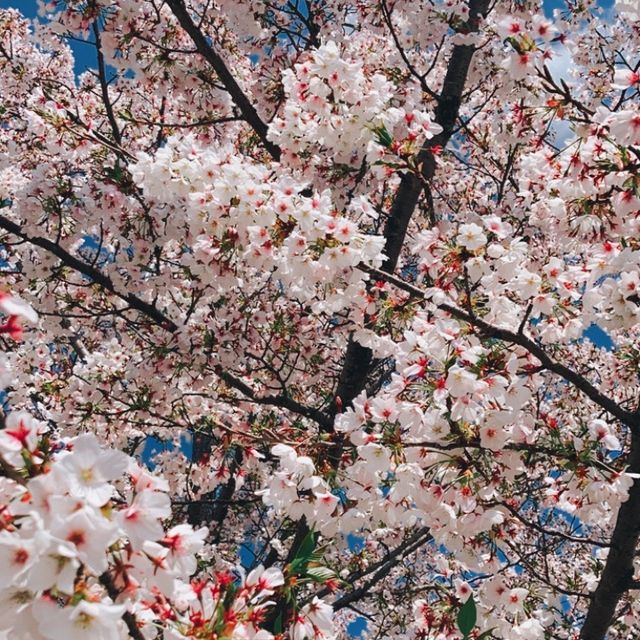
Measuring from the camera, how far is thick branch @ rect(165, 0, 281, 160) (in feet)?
15.9

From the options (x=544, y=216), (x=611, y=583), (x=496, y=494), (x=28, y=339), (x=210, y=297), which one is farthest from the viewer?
(x=28, y=339)

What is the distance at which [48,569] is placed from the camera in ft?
3.97

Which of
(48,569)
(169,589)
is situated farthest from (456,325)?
(48,569)

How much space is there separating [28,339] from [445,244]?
19.3ft

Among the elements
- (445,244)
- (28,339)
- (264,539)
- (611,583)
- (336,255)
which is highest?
(445,244)

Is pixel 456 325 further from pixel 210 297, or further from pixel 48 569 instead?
pixel 210 297

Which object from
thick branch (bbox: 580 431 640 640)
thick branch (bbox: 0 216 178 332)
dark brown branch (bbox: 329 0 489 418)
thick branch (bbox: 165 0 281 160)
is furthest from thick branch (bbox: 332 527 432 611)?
thick branch (bbox: 165 0 281 160)

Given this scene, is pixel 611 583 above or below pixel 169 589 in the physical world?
above

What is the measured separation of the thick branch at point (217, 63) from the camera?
4855mm

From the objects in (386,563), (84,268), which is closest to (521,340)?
(84,268)

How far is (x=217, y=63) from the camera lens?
17.0ft

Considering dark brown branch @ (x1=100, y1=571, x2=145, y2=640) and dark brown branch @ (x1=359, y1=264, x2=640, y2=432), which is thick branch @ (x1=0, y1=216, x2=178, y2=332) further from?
dark brown branch @ (x1=100, y1=571, x2=145, y2=640)

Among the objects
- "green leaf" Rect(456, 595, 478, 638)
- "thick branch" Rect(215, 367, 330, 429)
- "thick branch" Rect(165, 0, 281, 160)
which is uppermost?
"thick branch" Rect(165, 0, 281, 160)

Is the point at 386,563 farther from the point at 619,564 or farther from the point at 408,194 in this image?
the point at 408,194
